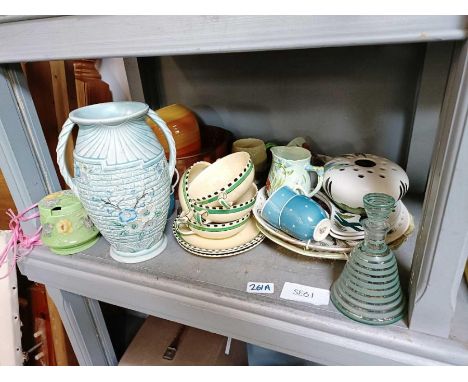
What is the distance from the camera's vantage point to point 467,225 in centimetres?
36

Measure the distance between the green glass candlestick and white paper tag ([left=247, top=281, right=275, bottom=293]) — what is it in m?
0.11

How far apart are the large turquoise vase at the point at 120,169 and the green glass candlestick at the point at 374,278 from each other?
30 centimetres

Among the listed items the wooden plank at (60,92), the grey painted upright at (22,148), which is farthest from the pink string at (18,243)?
the wooden plank at (60,92)

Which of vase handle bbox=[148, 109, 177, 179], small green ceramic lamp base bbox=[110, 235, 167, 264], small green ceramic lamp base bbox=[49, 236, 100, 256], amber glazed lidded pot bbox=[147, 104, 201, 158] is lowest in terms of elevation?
small green ceramic lamp base bbox=[49, 236, 100, 256]

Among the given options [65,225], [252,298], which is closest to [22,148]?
[65,225]

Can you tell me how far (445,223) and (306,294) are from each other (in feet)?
0.72

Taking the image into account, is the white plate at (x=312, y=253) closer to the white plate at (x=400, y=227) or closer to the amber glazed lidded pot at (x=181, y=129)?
the white plate at (x=400, y=227)

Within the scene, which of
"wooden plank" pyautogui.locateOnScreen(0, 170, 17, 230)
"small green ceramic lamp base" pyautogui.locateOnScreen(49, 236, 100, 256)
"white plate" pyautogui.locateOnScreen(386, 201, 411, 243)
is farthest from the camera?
"wooden plank" pyautogui.locateOnScreen(0, 170, 17, 230)

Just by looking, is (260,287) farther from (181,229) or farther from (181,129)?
(181,129)

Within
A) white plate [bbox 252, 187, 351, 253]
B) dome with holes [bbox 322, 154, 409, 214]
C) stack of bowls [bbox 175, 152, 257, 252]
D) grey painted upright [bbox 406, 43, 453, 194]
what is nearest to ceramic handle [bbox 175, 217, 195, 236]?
stack of bowls [bbox 175, 152, 257, 252]

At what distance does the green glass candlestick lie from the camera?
0.45 meters

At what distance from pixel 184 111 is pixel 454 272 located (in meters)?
0.56

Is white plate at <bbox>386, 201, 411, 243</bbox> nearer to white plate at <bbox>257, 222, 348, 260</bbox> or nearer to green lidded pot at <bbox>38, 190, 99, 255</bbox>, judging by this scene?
white plate at <bbox>257, 222, 348, 260</bbox>
